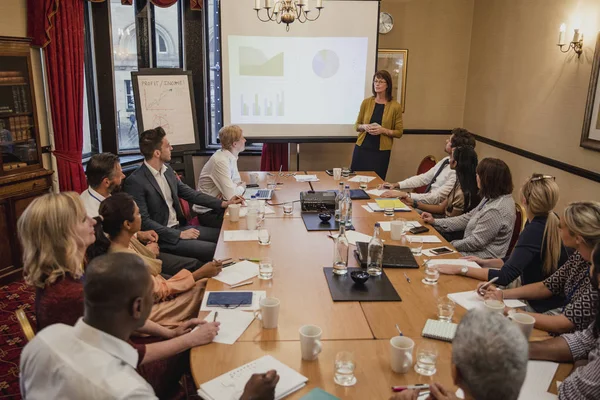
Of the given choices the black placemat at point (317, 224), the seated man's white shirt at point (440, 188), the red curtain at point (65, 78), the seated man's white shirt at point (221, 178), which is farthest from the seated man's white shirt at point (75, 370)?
the red curtain at point (65, 78)

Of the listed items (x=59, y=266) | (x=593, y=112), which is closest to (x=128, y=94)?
(x=59, y=266)

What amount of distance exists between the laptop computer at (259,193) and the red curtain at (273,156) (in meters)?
2.12

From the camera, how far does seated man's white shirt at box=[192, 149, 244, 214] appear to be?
13.9 ft

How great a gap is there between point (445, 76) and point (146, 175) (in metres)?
4.64

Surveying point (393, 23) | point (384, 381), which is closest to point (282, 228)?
point (384, 381)

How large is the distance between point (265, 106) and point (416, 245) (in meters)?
3.54

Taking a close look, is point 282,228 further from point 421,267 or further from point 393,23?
point 393,23

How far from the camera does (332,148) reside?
679cm

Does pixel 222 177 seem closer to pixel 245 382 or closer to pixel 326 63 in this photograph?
pixel 326 63

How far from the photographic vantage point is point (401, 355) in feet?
5.46

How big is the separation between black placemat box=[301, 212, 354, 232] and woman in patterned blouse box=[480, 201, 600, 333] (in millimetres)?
1201

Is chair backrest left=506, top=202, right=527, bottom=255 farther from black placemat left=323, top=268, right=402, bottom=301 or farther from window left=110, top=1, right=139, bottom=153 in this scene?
window left=110, top=1, right=139, bottom=153

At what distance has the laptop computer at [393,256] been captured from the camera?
262 centimetres

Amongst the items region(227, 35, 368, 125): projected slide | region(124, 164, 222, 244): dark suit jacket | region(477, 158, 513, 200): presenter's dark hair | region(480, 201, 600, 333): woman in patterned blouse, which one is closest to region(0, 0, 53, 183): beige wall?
region(124, 164, 222, 244): dark suit jacket
